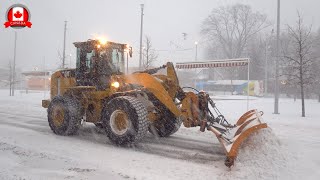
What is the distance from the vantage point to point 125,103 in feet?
26.9

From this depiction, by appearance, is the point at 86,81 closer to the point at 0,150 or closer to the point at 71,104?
the point at 71,104

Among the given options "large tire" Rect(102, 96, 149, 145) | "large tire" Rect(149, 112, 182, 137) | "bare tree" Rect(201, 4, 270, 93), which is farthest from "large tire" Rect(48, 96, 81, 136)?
"bare tree" Rect(201, 4, 270, 93)

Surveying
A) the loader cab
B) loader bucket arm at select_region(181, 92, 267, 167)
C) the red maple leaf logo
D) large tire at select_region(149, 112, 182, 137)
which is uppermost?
Result: the red maple leaf logo

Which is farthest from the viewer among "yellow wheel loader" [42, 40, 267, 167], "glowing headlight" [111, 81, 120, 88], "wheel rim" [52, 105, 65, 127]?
"wheel rim" [52, 105, 65, 127]

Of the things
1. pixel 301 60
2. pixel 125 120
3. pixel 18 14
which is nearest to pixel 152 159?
pixel 125 120

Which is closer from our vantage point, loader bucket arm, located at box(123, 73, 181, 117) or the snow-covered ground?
the snow-covered ground

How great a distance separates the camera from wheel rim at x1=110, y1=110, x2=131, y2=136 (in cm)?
837

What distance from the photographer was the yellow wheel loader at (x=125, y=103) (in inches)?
316

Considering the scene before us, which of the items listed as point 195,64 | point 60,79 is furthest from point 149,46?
point 60,79

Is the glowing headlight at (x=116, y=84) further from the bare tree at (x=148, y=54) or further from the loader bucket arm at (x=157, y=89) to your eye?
the bare tree at (x=148, y=54)

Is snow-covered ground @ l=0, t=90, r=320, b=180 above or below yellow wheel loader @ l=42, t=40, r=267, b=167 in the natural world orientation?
below

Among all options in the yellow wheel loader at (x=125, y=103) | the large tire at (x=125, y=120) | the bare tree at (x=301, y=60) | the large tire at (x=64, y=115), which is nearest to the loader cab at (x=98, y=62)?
the yellow wheel loader at (x=125, y=103)

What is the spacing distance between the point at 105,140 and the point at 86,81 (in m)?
1.90

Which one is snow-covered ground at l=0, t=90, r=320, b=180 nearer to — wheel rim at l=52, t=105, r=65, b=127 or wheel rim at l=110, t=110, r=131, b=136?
wheel rim at l=110, t=110, r=131, b=136
